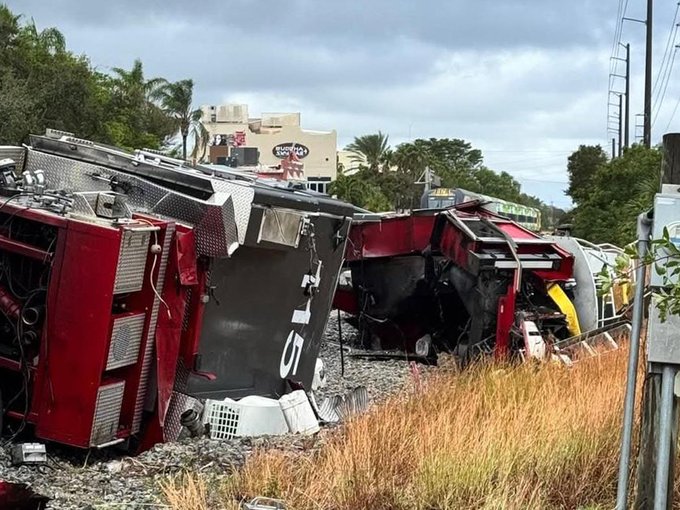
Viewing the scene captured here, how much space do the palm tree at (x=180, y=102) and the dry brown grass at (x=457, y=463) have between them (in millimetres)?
45729

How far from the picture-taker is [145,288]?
6.22 meters

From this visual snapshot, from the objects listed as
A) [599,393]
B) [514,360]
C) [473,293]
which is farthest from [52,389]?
[473,293]

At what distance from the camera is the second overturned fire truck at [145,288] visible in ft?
19.4

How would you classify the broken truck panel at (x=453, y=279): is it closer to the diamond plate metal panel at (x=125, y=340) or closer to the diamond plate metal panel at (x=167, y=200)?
the diamond plate metal panel at (x=167, y=200)

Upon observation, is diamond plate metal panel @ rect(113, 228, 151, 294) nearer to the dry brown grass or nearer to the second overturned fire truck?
the second overturned fire truck

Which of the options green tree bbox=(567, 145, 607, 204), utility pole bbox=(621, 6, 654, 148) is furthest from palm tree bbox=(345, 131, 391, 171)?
utility pole bbox=(621, 6, 654, 148)

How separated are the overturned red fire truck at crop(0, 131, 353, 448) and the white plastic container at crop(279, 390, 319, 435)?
1.59 feet

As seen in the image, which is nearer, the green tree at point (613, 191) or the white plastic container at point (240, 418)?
the white plastic container at point (240, 418)

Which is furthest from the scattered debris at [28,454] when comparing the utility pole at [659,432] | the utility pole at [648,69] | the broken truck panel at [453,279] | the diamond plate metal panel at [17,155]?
the utility pole at [648,69]

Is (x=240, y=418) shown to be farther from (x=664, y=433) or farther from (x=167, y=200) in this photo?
(x=664, y=433)

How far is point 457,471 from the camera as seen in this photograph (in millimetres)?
4648

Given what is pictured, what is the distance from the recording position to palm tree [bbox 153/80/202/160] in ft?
167

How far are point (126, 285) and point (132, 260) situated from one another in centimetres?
16

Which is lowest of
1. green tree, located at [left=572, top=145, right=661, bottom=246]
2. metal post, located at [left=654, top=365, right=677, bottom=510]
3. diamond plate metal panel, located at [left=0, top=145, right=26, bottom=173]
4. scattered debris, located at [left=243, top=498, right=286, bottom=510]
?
scattered debris, located at [left=243, top=498, right=286, bottom=510]
